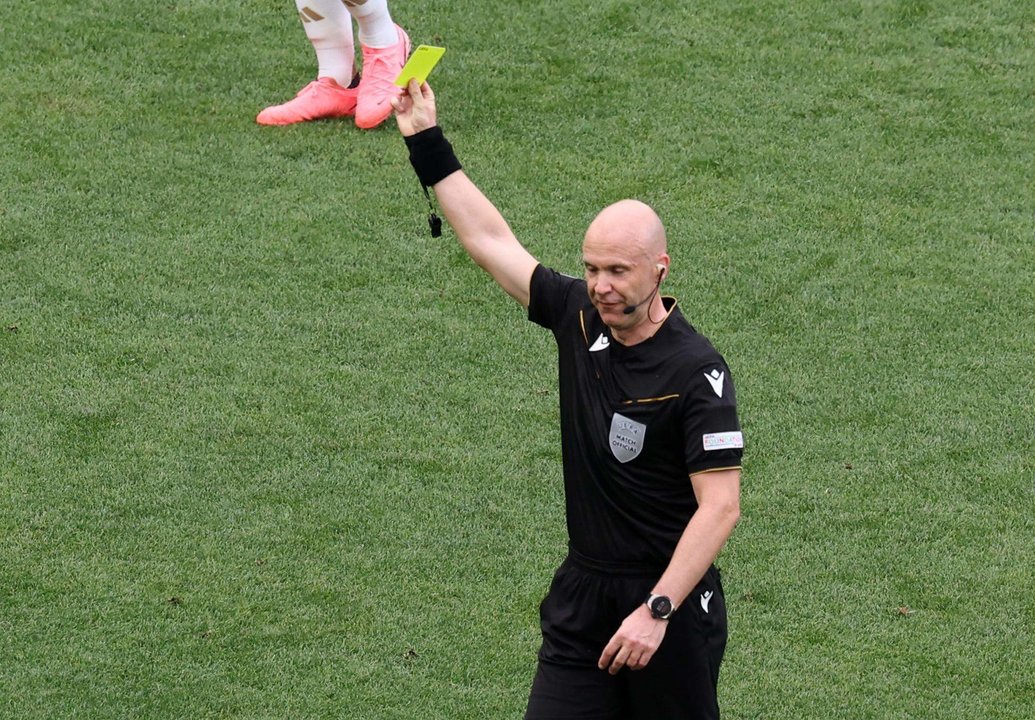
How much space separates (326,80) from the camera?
34.5 feet

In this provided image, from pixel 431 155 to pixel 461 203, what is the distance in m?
→ 0.18

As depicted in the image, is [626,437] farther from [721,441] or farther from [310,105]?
[310,105]

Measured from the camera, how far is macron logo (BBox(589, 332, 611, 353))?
5008 millimetres

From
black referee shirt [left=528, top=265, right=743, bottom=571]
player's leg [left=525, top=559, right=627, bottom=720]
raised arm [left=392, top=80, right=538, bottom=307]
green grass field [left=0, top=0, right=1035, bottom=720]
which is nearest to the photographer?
black referee shirt [left=528, top=265, right=743, bottom=571]

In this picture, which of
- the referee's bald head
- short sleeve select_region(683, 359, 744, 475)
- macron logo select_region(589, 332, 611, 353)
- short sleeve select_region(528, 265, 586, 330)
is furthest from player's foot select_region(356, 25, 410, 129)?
short sleeve select_region(683, 359, 744, 475)

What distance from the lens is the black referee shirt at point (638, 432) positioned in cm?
474

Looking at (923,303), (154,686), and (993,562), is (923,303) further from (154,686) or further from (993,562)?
(154,686)

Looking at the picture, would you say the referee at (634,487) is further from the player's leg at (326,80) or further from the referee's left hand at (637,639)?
the player's leg at (326,80)

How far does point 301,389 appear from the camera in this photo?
26.9 feet

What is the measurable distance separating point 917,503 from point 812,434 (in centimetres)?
68

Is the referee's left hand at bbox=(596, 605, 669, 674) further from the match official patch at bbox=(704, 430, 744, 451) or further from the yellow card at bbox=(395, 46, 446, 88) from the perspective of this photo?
the yellow card at bbox=(395, 46, 446, 88)

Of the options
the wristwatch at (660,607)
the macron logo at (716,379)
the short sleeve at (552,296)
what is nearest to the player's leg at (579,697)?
the wristwatch at (660,607)

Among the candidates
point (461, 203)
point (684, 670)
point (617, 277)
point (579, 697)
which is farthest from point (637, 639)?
point (461, 203)

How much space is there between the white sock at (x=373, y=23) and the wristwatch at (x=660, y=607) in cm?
634
